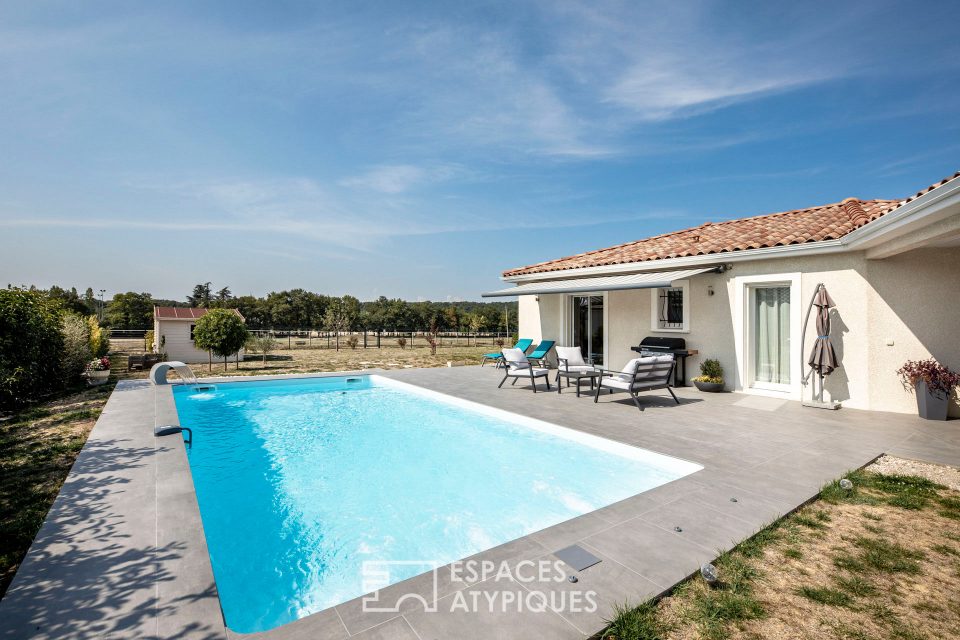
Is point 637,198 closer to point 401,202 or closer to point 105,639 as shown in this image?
point 401,202

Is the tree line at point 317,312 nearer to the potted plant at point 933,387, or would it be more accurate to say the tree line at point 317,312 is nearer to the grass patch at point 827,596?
the potted plant at point 933,387

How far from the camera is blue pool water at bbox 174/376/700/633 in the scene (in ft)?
17.6

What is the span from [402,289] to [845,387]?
46953 mm

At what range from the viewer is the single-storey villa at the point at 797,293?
11.0 metres

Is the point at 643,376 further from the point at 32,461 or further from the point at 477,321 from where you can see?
the point at 477,321

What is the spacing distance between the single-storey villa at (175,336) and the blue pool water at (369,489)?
26.0 meters

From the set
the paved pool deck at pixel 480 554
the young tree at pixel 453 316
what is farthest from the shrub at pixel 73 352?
the young tree at pixel 453 316

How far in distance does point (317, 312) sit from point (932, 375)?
93.9 m

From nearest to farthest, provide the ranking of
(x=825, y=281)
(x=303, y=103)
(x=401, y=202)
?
(x=825, y=281)
(x=303, y=103)
(x=401, y=202)

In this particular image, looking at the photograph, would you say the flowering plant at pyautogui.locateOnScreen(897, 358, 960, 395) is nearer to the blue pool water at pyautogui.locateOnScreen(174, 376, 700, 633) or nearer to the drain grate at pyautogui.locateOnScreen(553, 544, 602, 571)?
the blue pool water at pyautogui.locateOnScreen(174, 376, 700, 633)

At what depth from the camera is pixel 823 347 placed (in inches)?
451

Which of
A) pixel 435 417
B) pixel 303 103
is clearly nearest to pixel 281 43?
pixel 303 103

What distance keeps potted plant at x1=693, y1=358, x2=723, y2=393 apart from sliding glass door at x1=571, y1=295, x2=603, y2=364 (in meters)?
5.27

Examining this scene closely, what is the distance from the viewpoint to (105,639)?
10.5 ft
